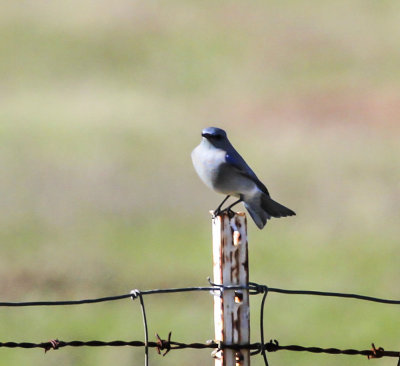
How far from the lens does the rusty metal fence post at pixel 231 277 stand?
5746mm

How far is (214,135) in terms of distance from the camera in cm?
743

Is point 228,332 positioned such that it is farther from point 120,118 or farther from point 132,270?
point 120,118

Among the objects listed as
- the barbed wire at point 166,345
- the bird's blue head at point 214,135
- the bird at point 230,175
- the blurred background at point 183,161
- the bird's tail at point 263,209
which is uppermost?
the blurred background at point 183,161

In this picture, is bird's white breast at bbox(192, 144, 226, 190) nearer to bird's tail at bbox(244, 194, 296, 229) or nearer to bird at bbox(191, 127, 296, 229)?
bird at bbox(191, 127, 296, 229)

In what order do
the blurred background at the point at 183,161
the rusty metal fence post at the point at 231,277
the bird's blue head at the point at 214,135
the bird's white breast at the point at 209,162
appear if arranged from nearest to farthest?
the rusty metal fence post at the point at 231,277
the bird's blue head at the point at 214,135
the bird's white breast at the point at 209,162
the blurred background at the point at 183,161

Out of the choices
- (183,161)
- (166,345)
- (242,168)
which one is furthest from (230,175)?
(183,161)

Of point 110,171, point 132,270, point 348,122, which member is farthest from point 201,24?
point 132,270

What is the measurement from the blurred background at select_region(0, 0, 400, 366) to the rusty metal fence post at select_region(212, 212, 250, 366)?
5217 mm

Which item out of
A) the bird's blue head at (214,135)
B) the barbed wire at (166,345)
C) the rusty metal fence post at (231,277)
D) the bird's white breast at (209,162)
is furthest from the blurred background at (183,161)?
the rusty metal fence post at (231,277)

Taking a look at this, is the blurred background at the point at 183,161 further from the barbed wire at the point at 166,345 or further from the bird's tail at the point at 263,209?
the barbed wire at the point at 166,345

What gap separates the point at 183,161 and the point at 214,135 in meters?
16.0

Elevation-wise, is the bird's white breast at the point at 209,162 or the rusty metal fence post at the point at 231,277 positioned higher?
the bird's white breast at the point at 209,162

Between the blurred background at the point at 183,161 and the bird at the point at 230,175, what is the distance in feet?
12.1

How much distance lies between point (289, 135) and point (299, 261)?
9928mm
